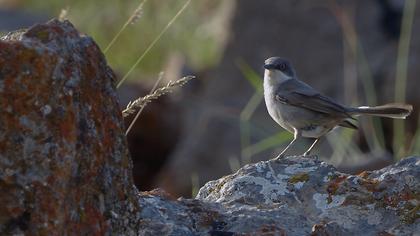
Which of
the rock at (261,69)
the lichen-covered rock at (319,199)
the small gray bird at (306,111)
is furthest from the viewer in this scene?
the rock at (261,69)

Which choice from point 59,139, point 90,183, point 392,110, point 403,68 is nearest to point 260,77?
point 403,68

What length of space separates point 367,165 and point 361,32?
4185 millimetres

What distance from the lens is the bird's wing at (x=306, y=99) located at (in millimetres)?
6465

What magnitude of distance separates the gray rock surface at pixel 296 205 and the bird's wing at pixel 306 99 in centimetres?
192

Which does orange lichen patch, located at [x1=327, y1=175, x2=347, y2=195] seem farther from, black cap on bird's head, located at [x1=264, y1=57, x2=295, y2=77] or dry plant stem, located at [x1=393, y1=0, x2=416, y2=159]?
dry plant stem, located at [x1=393, y1=0, x2=416, y2=159]

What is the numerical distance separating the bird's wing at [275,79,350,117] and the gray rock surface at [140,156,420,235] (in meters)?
1.92

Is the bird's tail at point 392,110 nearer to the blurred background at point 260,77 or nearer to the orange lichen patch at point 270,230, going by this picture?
the orange lichen patch at point 270,230

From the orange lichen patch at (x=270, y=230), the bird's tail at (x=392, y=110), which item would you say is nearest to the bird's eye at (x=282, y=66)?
the bird's tail at (x=392, y=110)

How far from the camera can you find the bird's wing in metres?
6.46

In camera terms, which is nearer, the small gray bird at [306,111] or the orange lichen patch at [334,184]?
the orange lichen patch at [334,184]

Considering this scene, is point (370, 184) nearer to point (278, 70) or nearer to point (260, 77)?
point (278, 70)

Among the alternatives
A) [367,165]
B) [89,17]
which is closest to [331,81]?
[367,165]

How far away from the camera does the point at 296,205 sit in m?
4.34

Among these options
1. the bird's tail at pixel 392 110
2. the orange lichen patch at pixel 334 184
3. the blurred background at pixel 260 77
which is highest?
the bird's tail at pixel 392 110
